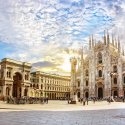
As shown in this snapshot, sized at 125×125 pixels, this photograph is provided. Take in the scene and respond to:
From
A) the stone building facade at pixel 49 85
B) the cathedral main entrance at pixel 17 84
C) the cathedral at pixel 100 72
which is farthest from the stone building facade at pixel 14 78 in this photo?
the cathedral at pixel 100 72

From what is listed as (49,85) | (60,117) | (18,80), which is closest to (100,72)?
(18,80)

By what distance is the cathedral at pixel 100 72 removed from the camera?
64500 mm

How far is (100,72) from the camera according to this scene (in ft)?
226

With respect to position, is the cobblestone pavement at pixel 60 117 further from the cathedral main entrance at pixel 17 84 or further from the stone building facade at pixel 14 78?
the cathedral main entrance at pixel 17 84

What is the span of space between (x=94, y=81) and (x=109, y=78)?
16.4 feet

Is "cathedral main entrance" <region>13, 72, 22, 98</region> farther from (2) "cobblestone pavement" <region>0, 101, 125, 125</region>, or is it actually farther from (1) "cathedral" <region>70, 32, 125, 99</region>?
(2) "cobblestone pavement" <region>0, 101, 125, 125</region>

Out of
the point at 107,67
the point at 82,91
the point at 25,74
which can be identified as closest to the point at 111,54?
the point at 107,67

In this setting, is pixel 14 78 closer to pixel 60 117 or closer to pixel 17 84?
pixel 17 84

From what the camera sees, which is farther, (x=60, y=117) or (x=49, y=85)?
(x=49, y=85)

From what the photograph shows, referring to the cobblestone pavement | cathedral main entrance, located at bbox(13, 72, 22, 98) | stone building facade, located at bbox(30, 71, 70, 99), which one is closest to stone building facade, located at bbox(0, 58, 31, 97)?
cathedral main entrance, located at bbox(13, 72, 22, 98)

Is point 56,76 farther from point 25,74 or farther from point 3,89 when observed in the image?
point 3,89

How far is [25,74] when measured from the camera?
68438 millimetres

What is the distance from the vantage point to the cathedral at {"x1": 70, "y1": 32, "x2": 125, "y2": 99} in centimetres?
6450

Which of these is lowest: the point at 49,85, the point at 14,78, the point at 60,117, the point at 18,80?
the point at 60,117
